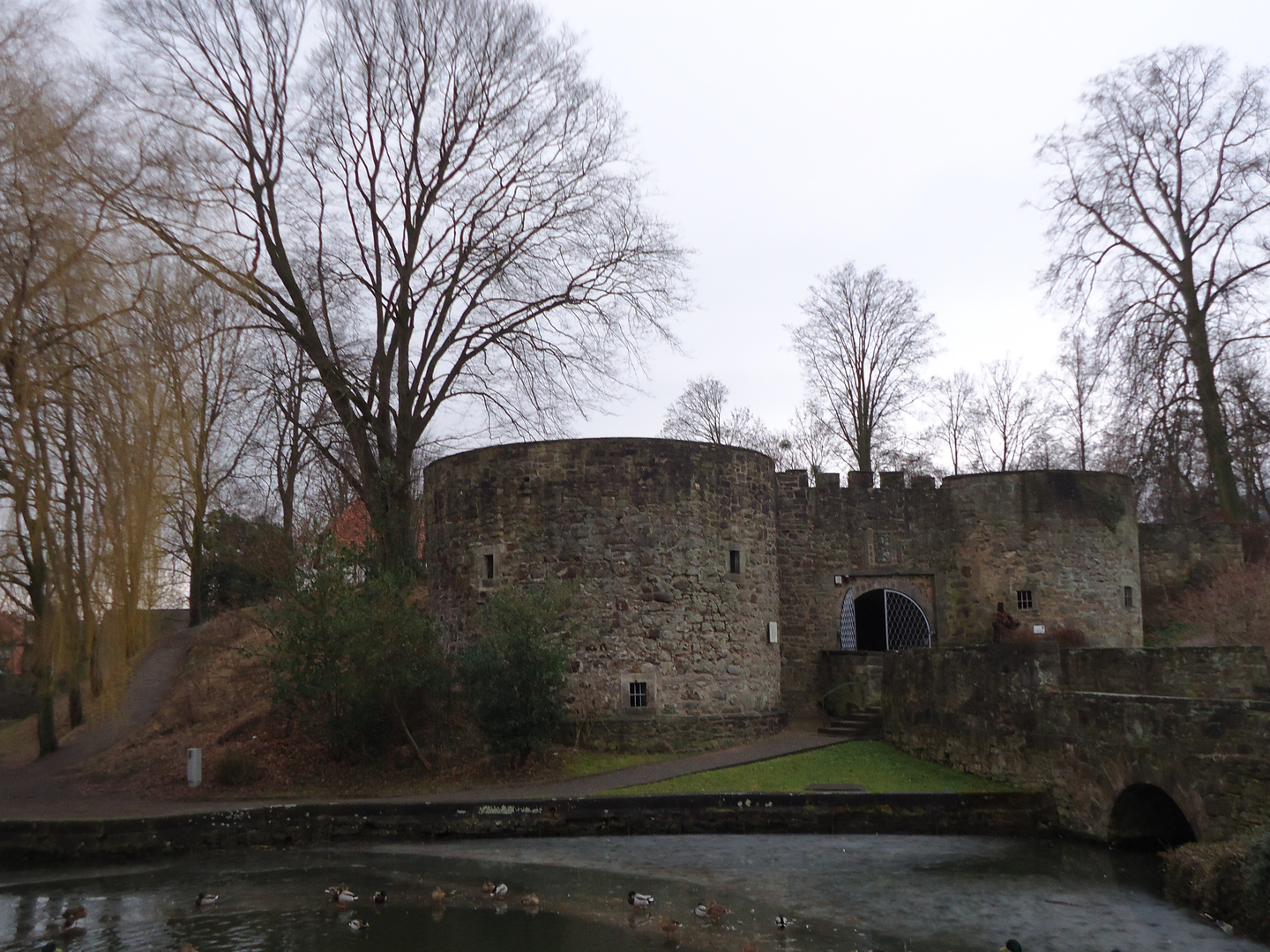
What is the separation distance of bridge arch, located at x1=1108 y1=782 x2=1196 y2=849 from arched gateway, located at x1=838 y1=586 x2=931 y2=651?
8.68m

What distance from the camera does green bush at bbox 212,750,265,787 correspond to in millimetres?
15953

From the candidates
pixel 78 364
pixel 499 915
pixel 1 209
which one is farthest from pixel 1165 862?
pixel 1 209

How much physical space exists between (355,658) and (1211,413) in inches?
797

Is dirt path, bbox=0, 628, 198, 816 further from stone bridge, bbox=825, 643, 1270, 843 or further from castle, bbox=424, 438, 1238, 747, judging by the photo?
stone bridge, bbox=825, 643, 1270, 843

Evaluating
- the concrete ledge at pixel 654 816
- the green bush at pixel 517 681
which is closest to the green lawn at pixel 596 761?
the green bush at pixel 517 681

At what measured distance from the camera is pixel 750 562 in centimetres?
1928

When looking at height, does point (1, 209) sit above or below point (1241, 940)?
above

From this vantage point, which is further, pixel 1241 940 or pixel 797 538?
pixel 797 538

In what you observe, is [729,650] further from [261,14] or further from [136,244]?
[261,14]

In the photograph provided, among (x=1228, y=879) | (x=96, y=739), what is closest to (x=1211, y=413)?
(x=1228, y=879)

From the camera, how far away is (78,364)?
6254 millimetres

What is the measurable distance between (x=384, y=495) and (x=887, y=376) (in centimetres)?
1774

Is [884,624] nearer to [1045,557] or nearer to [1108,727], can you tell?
[1045,557]

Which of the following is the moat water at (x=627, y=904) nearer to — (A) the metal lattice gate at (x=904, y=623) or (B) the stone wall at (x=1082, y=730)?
(B) the stone wall at (x=1082, y=730)
